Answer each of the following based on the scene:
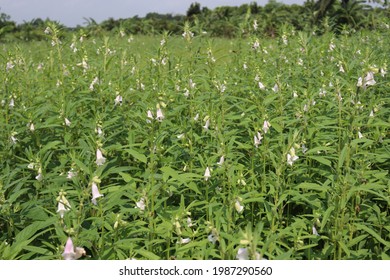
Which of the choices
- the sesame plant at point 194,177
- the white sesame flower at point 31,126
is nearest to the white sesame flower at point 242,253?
the sesame plant at point 194,177

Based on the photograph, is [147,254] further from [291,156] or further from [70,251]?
[291,156]

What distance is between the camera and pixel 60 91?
4.98 meters

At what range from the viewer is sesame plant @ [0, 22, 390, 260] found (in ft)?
8.64

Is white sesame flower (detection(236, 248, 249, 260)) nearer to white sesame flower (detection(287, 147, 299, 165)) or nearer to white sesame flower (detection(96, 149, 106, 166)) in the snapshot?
white sesame flower (detection(287, 147, 299, 165))

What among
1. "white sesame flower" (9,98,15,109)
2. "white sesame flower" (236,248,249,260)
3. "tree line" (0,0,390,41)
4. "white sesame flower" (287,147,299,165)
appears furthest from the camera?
"tree line" (0,0,390,41)

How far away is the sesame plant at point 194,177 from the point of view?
2633 mm

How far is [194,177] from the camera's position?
3432 mm

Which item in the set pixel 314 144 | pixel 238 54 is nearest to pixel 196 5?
pixel 238 54

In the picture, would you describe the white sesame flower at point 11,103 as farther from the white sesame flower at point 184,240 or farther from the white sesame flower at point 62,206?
the white sesame flower at point 184,240

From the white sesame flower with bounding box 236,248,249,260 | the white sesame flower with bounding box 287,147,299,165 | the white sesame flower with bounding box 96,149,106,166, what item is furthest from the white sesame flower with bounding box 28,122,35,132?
the white sesame flower with bounding box 236,248,249,260

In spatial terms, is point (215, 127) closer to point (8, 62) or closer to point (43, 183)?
point (43, 183)

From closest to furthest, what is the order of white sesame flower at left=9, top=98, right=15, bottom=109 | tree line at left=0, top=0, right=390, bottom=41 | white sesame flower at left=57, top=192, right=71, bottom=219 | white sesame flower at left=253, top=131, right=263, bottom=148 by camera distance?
1. white sesame flower at left=57, top=192, right=71, bottom=219
2. white sesame flower at left=253, top=131, right=263, bottom=148
3. white sesame flower at left=9, top=98, right=15, bottom=109
4. tree line at left=0, top=0, right=390, bottom=41

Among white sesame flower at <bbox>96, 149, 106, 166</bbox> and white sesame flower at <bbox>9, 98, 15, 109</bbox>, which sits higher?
white sesame flower at <bbox>9, 98, 15, 109</bbox>

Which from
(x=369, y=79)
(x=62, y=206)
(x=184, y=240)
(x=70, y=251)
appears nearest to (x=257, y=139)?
(x=369, y=79)
